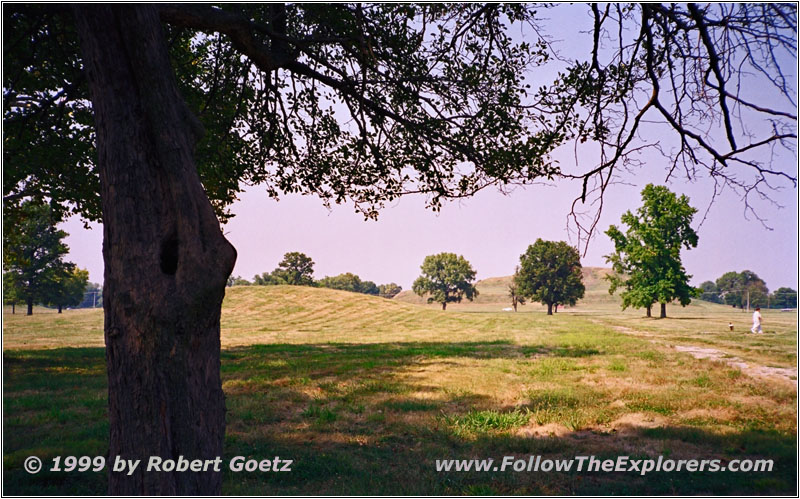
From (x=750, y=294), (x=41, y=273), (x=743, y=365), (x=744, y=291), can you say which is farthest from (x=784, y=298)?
(x=41, y=273)

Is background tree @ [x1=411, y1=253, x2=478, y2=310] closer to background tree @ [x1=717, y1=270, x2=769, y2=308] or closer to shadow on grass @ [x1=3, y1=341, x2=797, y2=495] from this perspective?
background tree @ [x1=717, y1=270, x2=769, y2=308]

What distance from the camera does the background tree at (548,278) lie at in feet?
219

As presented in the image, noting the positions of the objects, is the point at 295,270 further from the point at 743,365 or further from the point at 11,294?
the point at 743,365

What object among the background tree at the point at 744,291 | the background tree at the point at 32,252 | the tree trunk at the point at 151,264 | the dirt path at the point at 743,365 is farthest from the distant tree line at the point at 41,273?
the background tree at the point at 744,291

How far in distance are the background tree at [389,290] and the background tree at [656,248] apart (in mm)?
89283

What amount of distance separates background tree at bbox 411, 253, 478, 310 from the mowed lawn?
72116 millimetres

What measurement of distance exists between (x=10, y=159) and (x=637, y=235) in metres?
46.2

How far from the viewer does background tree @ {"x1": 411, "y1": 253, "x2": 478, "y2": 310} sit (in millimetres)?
91000

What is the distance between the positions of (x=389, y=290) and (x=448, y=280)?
46.2 meters

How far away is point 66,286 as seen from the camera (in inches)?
2052

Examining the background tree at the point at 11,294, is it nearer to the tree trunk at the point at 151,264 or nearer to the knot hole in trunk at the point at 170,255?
the tree trunk at the point at 151,264

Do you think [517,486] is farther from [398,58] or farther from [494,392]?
[398,58]

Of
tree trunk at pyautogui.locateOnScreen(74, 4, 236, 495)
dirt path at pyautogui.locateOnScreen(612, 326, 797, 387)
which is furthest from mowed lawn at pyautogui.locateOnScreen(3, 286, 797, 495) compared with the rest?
tree trunk at pyautogui.locateOnScreen(74, 4, 236, 495)

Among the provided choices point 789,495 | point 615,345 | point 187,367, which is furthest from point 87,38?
point 615,345
